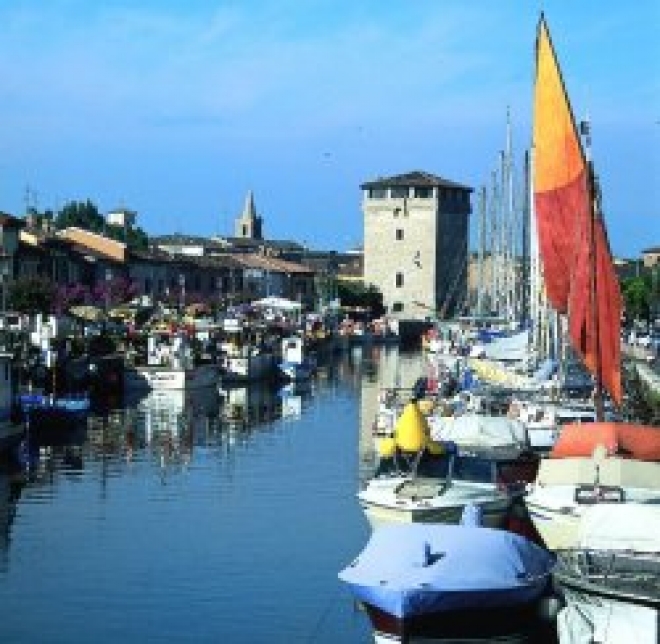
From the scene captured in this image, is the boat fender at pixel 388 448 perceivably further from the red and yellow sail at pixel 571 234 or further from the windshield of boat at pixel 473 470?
the red and yellow sail at pixel 571 234

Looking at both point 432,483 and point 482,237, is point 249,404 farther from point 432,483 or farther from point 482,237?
point 432,483

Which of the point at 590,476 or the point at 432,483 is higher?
the point at 590,476

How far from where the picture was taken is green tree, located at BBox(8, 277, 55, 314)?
238ft

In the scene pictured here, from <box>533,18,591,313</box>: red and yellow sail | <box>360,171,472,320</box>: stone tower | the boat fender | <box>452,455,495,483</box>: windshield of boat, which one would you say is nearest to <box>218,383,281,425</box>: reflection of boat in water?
the boat fender

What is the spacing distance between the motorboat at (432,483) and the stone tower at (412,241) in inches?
4096

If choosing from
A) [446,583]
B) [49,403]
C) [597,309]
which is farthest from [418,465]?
[49,403]

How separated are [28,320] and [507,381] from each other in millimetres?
23663

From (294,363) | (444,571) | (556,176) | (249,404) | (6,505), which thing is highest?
(556,176)

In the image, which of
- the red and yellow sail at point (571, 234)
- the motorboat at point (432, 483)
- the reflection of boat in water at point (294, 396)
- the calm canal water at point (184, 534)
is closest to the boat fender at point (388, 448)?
the motorboat at point (432, 483)

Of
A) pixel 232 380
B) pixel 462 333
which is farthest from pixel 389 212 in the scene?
pixel 232 380

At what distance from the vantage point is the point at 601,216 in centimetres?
2752

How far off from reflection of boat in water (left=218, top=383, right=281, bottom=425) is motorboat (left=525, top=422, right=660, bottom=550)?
28454 mm

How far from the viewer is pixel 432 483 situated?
949 inches

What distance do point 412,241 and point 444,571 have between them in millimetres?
115523
